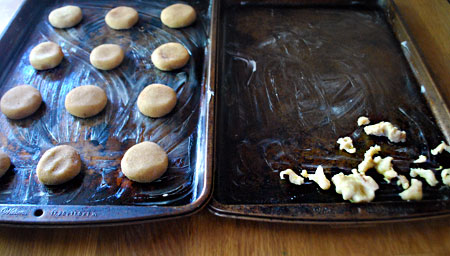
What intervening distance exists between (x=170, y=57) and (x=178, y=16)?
320mm

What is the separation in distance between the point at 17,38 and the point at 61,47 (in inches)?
8.9

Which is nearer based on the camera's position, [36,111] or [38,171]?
[38,171]

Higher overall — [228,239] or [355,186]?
[355,186]

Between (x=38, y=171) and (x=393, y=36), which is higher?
(x=393, y=36)

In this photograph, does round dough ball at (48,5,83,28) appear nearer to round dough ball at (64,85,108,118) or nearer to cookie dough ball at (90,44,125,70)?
cookie dough ball at (90,44,125,70)

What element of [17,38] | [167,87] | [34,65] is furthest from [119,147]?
[17,38]

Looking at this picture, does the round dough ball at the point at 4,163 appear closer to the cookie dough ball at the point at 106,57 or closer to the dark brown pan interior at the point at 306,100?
the cookie dough ball at the point at 106,57

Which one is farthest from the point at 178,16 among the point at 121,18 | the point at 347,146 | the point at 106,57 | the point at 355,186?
the point at 355,186

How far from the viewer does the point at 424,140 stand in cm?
115

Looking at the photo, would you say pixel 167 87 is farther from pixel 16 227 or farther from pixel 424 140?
pixel 424 140

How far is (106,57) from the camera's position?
141cm

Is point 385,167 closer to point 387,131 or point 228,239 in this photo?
point 387,131

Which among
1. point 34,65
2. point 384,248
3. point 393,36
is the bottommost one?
point 384,248

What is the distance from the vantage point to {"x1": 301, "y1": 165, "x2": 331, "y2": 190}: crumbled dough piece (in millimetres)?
1026
